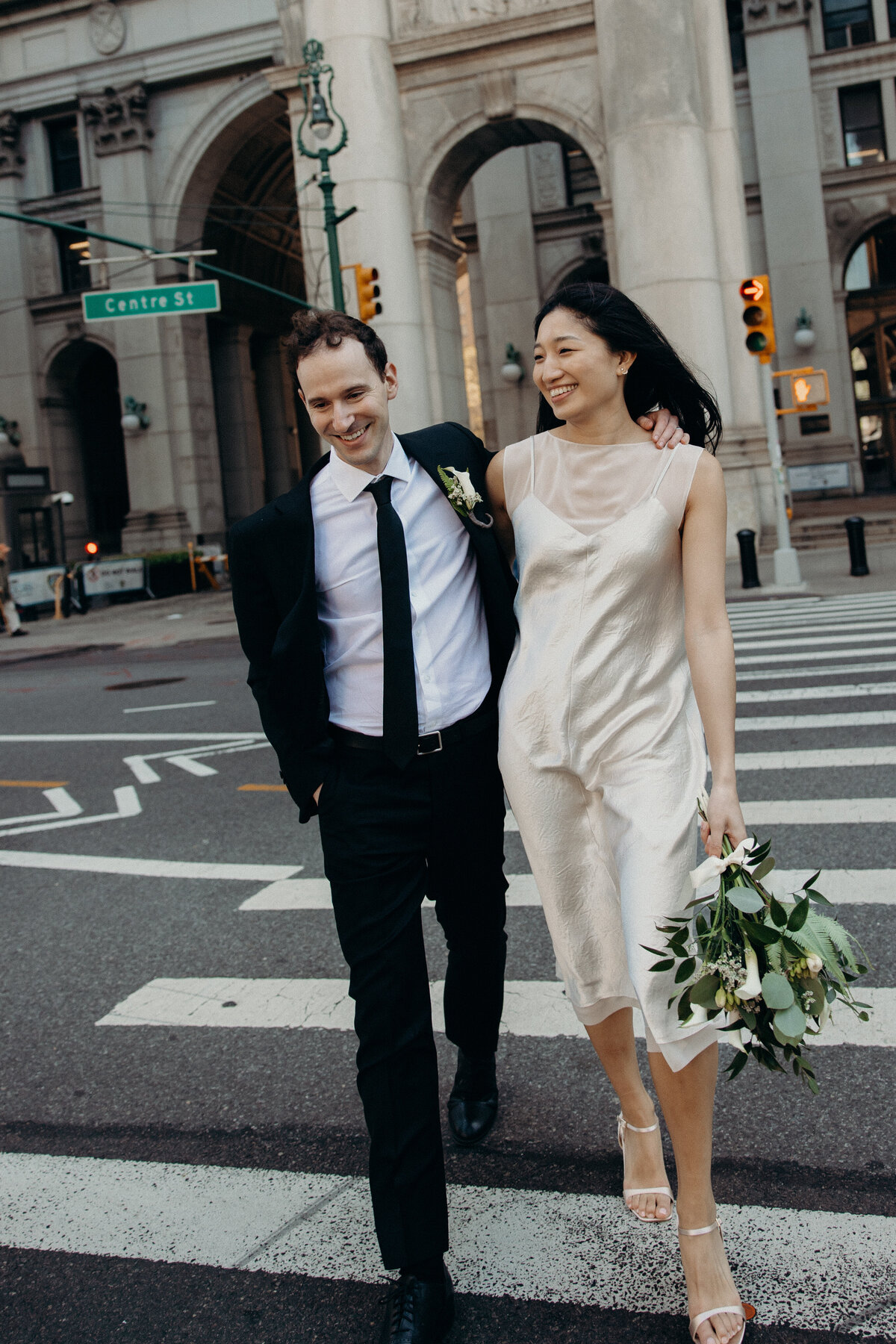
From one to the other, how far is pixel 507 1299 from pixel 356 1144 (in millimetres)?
872

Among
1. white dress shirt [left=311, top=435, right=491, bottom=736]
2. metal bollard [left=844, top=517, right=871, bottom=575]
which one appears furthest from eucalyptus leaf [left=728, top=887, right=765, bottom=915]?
metal bollard [left=844, top=517, right=871, bottom=575]

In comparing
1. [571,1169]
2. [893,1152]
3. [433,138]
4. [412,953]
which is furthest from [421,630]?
[433,138]

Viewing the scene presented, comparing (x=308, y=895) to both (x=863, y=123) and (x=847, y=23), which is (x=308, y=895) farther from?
(x=847, y=23)

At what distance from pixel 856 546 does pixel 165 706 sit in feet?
36.3

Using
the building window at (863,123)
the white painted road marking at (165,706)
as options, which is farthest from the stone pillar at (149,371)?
the white painted road marking at (165,706)

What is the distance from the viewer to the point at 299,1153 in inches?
133

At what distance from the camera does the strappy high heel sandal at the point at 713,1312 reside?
7.89 feet

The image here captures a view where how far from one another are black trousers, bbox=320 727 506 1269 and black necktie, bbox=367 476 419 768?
0.26 feet

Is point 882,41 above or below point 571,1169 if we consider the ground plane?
above

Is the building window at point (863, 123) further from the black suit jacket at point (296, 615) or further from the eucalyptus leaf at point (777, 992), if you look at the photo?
the eucalyptus leaf at point (777, 992)

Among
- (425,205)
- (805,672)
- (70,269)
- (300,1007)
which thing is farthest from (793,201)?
(300,1007)

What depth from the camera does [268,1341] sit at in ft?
8.35

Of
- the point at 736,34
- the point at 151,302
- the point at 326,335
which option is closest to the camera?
the point at 326,335

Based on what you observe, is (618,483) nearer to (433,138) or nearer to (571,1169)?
(571,1169)
